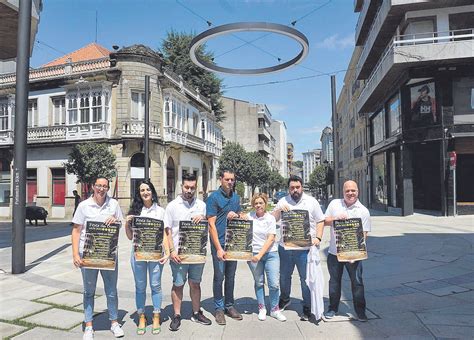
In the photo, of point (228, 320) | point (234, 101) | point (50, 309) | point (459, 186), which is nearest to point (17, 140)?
point (50, 309)

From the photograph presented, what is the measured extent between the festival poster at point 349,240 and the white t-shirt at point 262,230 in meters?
0.85

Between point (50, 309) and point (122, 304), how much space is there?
103 centimetres

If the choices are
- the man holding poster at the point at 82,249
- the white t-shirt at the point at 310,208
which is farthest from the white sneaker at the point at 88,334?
the white t-shirt at the point at 310,208

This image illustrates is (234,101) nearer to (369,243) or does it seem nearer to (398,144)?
(398,144)

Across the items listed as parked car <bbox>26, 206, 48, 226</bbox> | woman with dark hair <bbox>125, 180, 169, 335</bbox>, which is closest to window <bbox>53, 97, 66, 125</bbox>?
parked car <bbox>26, 206, 48, 226</bbox>

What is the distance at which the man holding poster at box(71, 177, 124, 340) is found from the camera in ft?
14.7

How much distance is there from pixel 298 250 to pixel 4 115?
30.7 m

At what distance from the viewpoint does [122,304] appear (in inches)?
228

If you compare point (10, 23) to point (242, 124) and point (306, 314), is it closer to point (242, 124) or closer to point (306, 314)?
point (306, 314)

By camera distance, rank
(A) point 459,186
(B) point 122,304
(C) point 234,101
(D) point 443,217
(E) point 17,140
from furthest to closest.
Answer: (C) point 234,101 < (A) point 459,186 < (D) point 443,217 < (E) point 17,140 < (B) point 122,304

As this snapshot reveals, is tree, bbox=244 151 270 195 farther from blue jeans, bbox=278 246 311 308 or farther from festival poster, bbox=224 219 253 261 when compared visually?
festival poster, bbox=224 219 253 261

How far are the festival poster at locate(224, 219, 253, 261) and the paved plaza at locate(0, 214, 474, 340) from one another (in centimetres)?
89

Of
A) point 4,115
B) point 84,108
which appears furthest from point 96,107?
point 4,115

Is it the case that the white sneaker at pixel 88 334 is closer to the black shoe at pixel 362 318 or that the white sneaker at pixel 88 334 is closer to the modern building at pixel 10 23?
the black shoe at pixel 362 318
